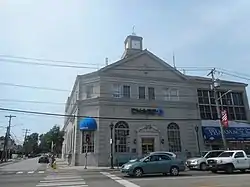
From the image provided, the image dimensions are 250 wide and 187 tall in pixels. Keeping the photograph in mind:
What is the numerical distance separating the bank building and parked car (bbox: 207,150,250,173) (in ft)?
41.5

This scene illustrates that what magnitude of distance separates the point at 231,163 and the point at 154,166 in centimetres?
624

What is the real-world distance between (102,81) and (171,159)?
54.6ft

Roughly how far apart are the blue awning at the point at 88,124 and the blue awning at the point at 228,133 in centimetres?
1398

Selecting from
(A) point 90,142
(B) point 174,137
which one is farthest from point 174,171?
(B) point 174,137

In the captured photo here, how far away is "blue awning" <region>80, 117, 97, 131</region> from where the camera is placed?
3180cm

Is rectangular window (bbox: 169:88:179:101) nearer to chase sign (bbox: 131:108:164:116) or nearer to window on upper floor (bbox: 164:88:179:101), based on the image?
window on upper floor (bbox: 164:88:179:101)

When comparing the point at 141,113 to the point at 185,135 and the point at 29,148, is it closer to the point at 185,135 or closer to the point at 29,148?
the point at 185,135

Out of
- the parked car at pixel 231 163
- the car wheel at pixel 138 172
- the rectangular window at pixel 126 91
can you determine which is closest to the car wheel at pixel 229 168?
the parked car at pixel 231 163

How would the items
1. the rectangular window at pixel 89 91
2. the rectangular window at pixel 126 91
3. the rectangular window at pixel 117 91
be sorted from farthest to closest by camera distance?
the rectangular window at pixel 126 91, the rectangular window at pixel 89 91, the rectangular window at pixel 117 91

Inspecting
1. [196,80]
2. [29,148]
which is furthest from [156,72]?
[29,148]

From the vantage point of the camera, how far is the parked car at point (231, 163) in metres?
21.0

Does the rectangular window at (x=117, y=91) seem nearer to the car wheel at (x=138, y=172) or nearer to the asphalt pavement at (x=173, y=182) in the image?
the car wheel at (x=138, y=172)

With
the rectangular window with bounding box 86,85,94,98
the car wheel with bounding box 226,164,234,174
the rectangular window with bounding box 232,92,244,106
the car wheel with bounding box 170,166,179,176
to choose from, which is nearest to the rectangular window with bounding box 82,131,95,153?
the rectangular window with bounding box 86,85,94,98

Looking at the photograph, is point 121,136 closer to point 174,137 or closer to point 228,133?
point 174,137
